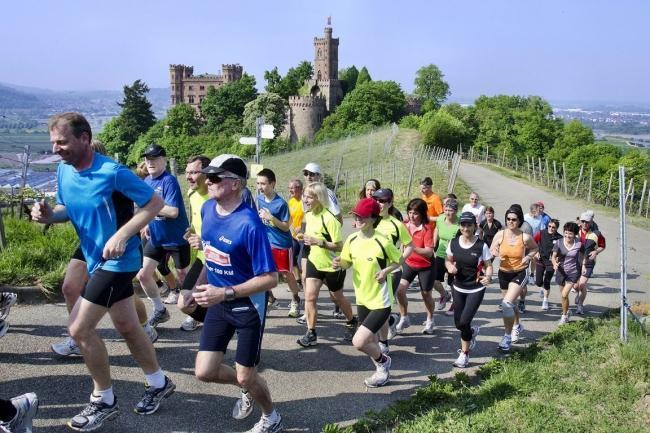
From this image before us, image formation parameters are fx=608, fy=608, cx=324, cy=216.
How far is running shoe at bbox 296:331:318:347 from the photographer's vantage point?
6781mm

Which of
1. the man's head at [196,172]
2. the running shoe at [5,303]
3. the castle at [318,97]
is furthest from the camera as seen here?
the castle at [318,97]

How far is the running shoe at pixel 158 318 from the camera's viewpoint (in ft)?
22.7

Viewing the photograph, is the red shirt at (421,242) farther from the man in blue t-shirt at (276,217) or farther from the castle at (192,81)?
the castle at (192,81)

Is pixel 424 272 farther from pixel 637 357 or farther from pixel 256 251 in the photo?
pixel 256 251

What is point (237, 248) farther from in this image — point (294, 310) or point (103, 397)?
point (294, 310)

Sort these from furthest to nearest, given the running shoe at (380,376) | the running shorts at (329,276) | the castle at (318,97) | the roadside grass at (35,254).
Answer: the castle at (318,97) → the roadside grass at (35,254) → the running shorts at (329,276) → the running shoe at (380,376)

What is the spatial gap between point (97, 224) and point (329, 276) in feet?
9.97

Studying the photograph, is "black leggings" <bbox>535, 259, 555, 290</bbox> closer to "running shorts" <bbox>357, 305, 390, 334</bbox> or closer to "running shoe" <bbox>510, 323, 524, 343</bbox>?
"running shoe" <bbox>510, 323, 524, 343</bbox>

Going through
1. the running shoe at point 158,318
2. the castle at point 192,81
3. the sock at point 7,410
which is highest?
Result: the castle at point 192,81

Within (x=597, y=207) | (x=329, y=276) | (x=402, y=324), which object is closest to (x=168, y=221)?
(x=329, y=276)

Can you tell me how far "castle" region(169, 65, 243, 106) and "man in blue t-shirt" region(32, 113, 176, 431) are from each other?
132m

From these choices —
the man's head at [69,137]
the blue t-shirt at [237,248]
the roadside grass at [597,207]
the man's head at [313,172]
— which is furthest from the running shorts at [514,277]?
the roadside grass at [597,207]

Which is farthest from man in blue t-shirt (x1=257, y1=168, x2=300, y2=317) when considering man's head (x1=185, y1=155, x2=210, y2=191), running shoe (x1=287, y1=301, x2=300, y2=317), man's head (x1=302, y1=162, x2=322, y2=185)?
man's head (x1=185, y1=155, x2=210, y2=191)

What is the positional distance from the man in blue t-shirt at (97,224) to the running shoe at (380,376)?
234cm
